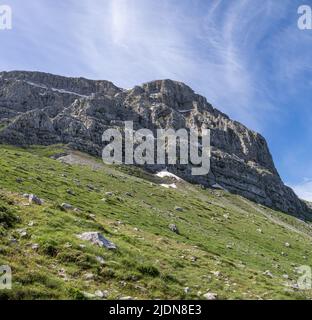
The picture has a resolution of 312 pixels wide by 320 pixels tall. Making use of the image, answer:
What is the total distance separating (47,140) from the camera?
176m

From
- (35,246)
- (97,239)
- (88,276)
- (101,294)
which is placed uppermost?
(97,239)

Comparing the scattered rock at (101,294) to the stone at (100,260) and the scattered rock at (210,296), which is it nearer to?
the stone at (100,260)

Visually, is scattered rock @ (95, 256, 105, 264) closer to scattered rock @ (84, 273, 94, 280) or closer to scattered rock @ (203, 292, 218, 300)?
scattered rock @ (84, 273, 94, 280)

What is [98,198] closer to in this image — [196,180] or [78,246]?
[78,246]

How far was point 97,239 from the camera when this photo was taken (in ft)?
83.3

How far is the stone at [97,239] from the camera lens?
82.1 feet

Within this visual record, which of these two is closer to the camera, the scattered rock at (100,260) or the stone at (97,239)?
the scattered rock at (100,260)

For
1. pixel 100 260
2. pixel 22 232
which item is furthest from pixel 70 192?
pixel 100 260

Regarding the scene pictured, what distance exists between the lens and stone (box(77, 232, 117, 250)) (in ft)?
82.1

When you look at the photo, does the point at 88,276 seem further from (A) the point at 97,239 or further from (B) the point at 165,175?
(B) the point at 165,175

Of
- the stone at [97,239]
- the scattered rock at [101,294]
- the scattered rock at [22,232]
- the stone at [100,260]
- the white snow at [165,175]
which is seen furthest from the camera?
the white snow at [165,175]

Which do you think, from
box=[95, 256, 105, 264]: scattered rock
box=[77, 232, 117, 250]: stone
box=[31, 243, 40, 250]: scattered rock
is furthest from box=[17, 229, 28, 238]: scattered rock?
box=[95, 256, 105, 264]: scattered rock

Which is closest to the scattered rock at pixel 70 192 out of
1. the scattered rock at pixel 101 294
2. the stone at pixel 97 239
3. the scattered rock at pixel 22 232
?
the stone at pixel 97 239

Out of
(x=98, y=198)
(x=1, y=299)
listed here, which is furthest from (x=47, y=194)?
(x=1, y=299)
